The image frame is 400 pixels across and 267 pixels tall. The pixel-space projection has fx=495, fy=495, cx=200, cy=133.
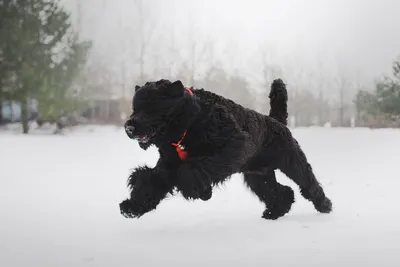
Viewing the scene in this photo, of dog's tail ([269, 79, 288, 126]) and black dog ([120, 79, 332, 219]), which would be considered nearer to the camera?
black dog ([120, 79, 332, 219])

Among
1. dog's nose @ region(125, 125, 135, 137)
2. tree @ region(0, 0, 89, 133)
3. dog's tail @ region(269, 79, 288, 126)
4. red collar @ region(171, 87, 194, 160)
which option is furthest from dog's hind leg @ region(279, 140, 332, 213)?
tree @ region(0, 0, 89, 133)

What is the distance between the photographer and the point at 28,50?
2016 centimetres

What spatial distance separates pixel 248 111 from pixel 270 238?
1.16m

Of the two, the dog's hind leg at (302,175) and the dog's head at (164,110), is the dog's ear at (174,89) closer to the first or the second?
the dog's head at (164,110)

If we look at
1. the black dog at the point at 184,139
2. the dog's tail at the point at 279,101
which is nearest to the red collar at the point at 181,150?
the black dog at the point at 184,139

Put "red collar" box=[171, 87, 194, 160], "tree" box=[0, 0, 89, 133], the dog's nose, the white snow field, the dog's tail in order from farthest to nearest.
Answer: "tree" box=[0, 0, 89, 133] → the dog's tail → "red collar" box=[171, 87, 194, 160] → the dog's nose → the white snow field

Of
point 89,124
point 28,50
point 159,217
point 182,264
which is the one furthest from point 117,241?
point 89,124

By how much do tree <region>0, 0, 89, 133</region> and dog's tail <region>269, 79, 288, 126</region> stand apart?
16.2 metres

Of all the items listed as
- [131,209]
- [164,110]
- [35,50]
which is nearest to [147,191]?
[131,209]

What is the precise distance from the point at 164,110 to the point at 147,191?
62 cm

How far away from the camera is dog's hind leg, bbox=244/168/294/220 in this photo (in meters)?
4.54

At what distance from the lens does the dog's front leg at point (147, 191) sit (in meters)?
3.58

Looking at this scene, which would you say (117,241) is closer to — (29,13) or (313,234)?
(313,234)

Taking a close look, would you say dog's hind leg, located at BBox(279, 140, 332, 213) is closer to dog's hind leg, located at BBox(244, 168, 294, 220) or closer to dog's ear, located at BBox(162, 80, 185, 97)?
dog's hind leg, located at BBox(244, 168, 294, 220)
